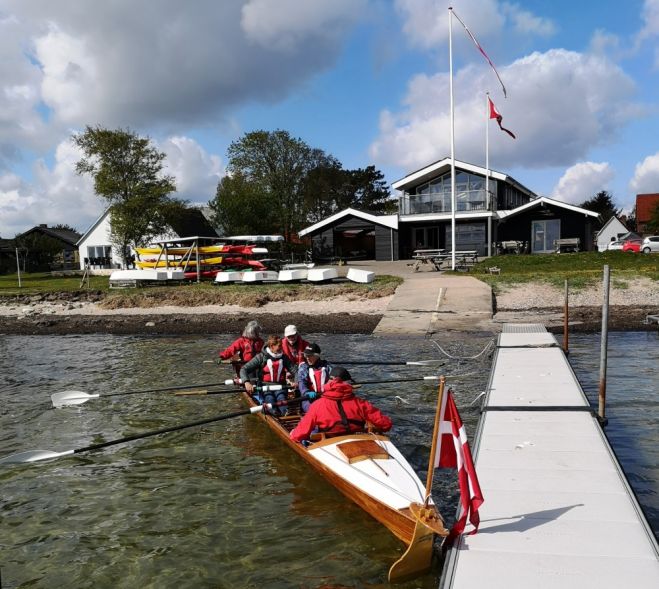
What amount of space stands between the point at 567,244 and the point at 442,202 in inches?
367

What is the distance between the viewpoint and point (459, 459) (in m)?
5.79

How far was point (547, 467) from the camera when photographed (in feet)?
24.2

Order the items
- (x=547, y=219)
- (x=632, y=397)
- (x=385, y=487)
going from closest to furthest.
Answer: (x=385, y=487) < (x=632, y=397) < (x=547, y=219)

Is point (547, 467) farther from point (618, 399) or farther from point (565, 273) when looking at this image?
point (565, 273)

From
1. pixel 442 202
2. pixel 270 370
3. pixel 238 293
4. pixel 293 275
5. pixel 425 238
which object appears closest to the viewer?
pixel 270 370

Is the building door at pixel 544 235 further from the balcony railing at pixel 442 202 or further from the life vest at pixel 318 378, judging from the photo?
the life vest at pixel 318 378

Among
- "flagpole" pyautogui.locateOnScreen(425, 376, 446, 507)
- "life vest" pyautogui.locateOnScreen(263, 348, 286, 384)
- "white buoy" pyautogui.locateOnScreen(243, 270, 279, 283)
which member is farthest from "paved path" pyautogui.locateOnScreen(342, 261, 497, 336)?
"flagpole" pyautogui.locateOnScreen(425, 376, 446, 507)

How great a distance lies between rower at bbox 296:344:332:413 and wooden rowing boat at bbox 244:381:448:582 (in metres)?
1.36

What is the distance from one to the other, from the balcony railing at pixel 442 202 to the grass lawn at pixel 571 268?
7.29 m

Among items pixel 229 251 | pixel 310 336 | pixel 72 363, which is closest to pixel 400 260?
pixel 229 251

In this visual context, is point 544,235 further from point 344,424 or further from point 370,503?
point 370,503

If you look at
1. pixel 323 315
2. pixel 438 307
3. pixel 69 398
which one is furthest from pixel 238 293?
pixel 69 398

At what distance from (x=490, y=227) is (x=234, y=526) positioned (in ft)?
118

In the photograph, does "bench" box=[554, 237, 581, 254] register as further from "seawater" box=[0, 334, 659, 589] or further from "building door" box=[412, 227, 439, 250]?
"seawater" box=[0, 334, 659, 589]
